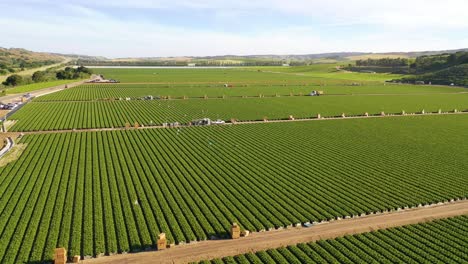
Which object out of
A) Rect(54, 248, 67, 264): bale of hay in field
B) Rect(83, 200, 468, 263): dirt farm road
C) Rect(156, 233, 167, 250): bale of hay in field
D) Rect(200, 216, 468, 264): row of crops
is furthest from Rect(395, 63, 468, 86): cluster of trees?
Rect(54, 248, 67, 264): bale of hay in field

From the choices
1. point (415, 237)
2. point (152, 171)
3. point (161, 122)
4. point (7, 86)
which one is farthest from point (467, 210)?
point (7, 86)

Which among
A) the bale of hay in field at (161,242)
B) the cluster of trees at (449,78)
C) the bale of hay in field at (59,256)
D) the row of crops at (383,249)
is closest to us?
the bale of hay in field at (59,256)

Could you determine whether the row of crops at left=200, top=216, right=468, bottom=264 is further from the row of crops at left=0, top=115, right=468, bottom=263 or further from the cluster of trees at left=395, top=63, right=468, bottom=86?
the cluster of trees at left=395, top=63, right=468, bottom=86

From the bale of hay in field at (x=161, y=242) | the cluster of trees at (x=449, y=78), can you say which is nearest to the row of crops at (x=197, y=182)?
the bale of hay in field at (x=161, y=242)

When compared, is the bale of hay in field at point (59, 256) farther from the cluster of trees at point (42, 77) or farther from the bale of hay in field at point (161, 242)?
the cluster of trees at point (42, 77)

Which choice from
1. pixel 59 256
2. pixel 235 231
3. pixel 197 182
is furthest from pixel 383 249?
pixel 59 256

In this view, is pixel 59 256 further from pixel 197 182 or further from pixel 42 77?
pixel 42 77
